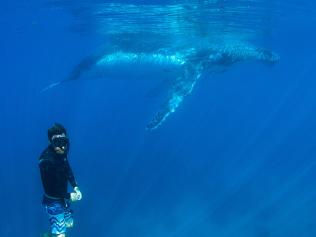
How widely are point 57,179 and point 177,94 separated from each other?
888 centimetres

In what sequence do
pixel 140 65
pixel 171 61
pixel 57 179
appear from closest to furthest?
pixel 57 179
pixel 171 61
pixel 140 65

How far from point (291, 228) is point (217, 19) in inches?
420

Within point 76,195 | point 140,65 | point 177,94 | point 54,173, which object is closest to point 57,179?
point 54,173

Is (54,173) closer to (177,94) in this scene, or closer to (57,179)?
(57,179)

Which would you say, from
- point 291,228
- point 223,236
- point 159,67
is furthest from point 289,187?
point 159,67

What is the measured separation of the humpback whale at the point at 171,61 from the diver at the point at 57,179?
10784 millimetres

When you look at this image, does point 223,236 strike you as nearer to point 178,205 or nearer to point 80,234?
point 178,205

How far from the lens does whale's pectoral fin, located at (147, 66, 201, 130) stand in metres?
13.0

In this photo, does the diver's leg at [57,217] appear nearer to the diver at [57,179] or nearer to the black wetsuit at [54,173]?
the diver at [57,179]

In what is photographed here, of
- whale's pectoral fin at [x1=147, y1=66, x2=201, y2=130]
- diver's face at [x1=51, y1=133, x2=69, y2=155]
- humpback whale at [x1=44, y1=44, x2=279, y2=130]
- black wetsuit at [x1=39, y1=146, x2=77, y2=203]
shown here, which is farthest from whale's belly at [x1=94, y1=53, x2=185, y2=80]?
diver's face at [x1=51, y1=133, x2=69, y2=155]

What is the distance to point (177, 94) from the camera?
50.6 feet

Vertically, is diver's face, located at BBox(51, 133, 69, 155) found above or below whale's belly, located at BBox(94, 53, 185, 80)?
below

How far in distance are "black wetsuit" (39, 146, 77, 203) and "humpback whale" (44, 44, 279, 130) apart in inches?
427

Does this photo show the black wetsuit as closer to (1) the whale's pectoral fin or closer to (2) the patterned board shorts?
(2) the patterned board shorts
